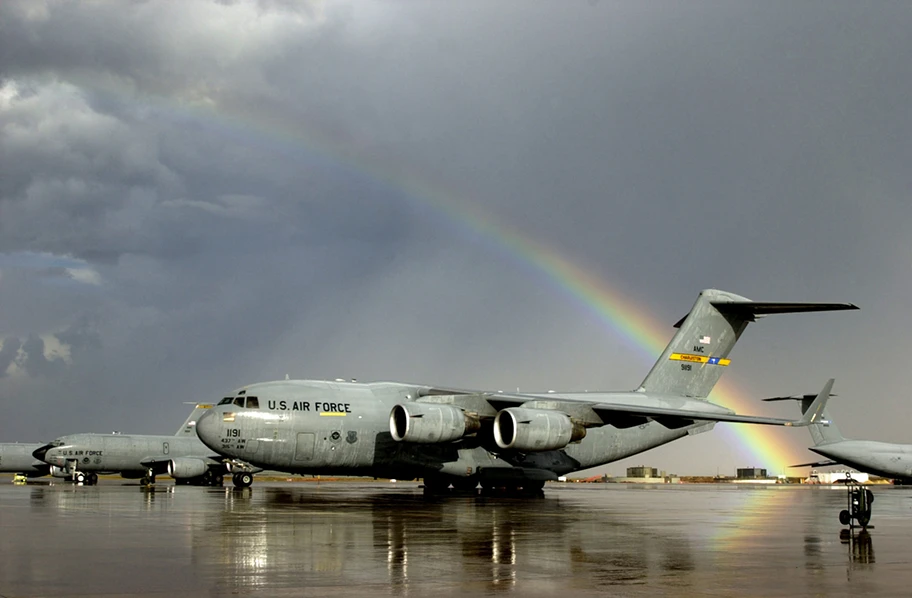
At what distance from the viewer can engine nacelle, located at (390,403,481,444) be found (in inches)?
1126

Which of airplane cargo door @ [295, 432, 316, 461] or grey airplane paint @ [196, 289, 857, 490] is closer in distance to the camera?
grey airplane paint @ [196, 289, 857, 490]

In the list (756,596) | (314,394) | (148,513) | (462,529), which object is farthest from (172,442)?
(756,596)

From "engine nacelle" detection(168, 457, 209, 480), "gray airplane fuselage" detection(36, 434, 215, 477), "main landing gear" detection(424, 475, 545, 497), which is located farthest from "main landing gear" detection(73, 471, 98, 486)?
"main landing gear" detection(424, 475, 545, 497)

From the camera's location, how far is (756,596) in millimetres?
8742

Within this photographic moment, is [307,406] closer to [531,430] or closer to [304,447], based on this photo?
[304,447]

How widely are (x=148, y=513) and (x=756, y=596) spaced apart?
50.7 feet

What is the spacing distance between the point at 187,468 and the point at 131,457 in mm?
5986

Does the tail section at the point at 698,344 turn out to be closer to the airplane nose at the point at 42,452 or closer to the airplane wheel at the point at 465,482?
the airplane wheel at the point at 465,482

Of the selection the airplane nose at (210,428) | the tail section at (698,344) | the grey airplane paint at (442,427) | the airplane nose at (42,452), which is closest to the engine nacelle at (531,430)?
the grey airplane paint at (442,427)

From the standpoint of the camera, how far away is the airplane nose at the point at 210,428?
2901 cm

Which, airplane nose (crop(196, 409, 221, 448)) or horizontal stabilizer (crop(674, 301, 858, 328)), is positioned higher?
horizontal stabilizer (crop(674, 301, 858, 328))

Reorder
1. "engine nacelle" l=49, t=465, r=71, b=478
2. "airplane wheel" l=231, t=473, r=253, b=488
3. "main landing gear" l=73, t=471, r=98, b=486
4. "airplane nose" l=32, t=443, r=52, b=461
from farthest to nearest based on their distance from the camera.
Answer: "engine nacelle" l=49, t=465, r=71, b=478
"airplane nose" l=32, t=443, r=52, b=461
"main landing gear" l=73, t=471, r=98, b=486
"airplane wheel" l=231, t=473, r=253, b=488

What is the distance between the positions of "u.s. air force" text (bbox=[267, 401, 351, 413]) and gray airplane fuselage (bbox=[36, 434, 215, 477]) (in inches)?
1068

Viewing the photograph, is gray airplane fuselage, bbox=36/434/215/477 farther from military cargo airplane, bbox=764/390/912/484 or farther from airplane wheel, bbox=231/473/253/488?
military cargo airplane, bbox=764/390/912/484
